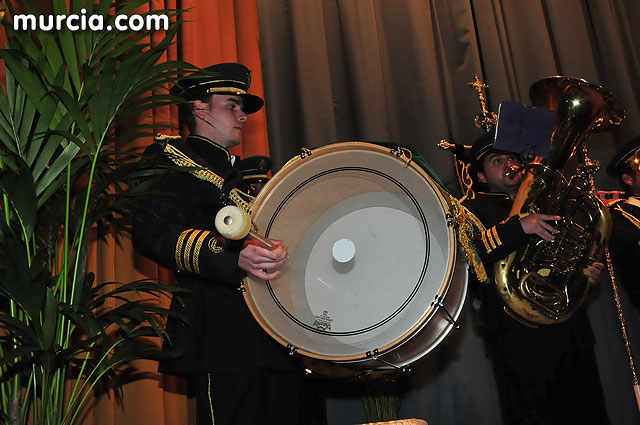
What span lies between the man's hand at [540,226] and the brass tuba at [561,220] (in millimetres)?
53

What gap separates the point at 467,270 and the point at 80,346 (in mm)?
1085

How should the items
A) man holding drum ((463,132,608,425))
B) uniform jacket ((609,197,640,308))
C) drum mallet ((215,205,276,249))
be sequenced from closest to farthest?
drum mallet ((215,205,276,249)), man holding drum ((463,132,608,425)), uniform jacket ((609,197,640,308))

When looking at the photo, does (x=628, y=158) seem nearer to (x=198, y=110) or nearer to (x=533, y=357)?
(x=533, y=357)

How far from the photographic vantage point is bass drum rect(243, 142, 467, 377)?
5.88ft

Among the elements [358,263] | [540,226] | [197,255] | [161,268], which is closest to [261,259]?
[197,255]

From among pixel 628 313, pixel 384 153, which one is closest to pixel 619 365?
pixel 628 313

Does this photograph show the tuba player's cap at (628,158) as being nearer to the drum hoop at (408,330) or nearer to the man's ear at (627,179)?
the man's ear at (627,179)

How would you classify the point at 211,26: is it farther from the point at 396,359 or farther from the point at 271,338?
the point at 396,359

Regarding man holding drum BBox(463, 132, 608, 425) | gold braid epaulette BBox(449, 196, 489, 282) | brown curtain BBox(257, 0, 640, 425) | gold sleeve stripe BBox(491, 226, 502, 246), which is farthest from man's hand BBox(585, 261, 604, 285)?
gold braid epaulette BBox(449, 196, 489, 282)

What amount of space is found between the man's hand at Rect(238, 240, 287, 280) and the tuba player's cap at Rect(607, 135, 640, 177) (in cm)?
→ 221

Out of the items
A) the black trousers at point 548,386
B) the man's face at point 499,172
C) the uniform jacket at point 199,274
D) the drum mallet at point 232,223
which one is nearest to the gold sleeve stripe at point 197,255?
the uniform jacket at point 199,274

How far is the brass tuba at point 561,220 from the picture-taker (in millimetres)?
2555

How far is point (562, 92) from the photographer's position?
2.67 m

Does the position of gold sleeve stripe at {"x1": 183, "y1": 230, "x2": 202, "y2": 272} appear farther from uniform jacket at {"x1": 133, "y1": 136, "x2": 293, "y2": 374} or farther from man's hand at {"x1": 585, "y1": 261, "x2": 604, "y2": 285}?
man's hand at {"x1": 585, "y1": 261, "x2": 604, "y2": 285}
